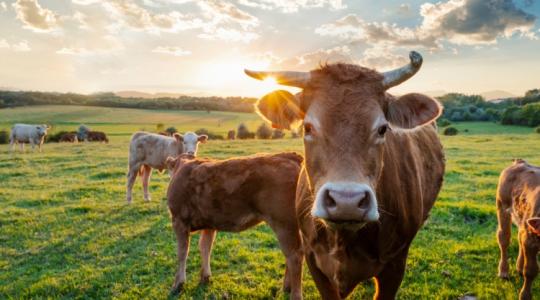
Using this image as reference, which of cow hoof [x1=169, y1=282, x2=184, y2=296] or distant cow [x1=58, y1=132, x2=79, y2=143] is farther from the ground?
cow hoof [x1=169, y1=282, x2=184, y2=296]

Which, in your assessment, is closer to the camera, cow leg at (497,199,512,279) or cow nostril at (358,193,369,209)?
cow nostril at (358,193,369,209)

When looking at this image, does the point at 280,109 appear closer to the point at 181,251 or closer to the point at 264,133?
the point at 181,251

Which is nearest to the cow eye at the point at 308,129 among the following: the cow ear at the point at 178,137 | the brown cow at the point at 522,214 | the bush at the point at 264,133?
the brown cow at the point at 522,214

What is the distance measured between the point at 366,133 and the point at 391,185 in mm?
912

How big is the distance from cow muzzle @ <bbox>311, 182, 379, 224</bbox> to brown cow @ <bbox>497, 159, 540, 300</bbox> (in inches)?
130

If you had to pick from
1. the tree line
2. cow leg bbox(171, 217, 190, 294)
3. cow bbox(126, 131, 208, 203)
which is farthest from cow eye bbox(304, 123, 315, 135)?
the tree line

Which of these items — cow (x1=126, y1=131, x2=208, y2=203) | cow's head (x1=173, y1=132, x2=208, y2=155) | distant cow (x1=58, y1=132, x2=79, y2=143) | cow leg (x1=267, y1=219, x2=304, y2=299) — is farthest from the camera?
distant cow (x1=58, y1=132, x2=79, y2=143)

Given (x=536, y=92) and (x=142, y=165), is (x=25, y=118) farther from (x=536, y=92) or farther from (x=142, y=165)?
(x=536, y=92)

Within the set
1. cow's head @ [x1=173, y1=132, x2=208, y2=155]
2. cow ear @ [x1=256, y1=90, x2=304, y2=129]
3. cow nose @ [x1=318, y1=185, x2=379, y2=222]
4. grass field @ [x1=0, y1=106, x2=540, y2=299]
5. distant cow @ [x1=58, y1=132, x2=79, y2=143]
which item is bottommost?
distant cow @ [x1=58, y1=132, x2=79, y2=143]

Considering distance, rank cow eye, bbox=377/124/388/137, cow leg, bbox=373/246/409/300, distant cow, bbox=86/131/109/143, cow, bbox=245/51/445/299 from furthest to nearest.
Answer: distant cow, bbox=86/131/109/143 < cow leg, bbox=373/246/409/300 < cow eye, bbox=377/124/388/137 < cow, bbox=245/51/445/299

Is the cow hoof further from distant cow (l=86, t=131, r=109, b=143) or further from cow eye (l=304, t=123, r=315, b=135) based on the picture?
distant cow (l=86, t=131, r=109, b=143)

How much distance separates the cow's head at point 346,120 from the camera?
2.60 meters

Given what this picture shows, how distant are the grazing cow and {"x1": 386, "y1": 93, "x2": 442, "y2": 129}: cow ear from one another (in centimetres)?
208

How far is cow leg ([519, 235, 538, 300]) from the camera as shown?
16.9 ft
